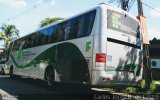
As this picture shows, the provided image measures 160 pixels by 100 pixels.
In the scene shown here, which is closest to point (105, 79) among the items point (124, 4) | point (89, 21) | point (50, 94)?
point (89, 21)

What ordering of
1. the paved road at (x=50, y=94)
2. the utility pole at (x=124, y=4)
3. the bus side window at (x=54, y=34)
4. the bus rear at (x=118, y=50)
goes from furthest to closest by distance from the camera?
1. the utility pole at (x=124, y=4)
2. the bus side window at (x=54, y=34)
3. the paved road at (x=50, y=94)
4. the bus rear at (x=118, y=50)

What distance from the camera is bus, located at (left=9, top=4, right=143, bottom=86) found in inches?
459

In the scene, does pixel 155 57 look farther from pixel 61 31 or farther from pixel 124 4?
pixel 61 31

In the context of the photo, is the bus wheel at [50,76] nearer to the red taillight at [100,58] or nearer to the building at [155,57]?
the red taillight at [100,58]

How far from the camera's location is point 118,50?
483 inches

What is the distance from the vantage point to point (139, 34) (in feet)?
44.2

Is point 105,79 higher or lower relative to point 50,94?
higher

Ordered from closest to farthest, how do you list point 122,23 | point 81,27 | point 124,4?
point 122,23 < point 81,27 < point 124,4

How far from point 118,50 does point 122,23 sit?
3.96ft

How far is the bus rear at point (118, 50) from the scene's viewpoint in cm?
1158

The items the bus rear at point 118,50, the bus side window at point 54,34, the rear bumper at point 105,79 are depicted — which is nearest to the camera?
the rear bumper at point 105,79

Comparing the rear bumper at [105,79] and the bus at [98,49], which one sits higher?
the bus at [98,49]

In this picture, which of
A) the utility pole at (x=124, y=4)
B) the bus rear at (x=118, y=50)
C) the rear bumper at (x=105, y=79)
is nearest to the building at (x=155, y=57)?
the utility pole at (x=124, y=4)

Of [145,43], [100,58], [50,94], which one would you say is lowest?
[50,94]
